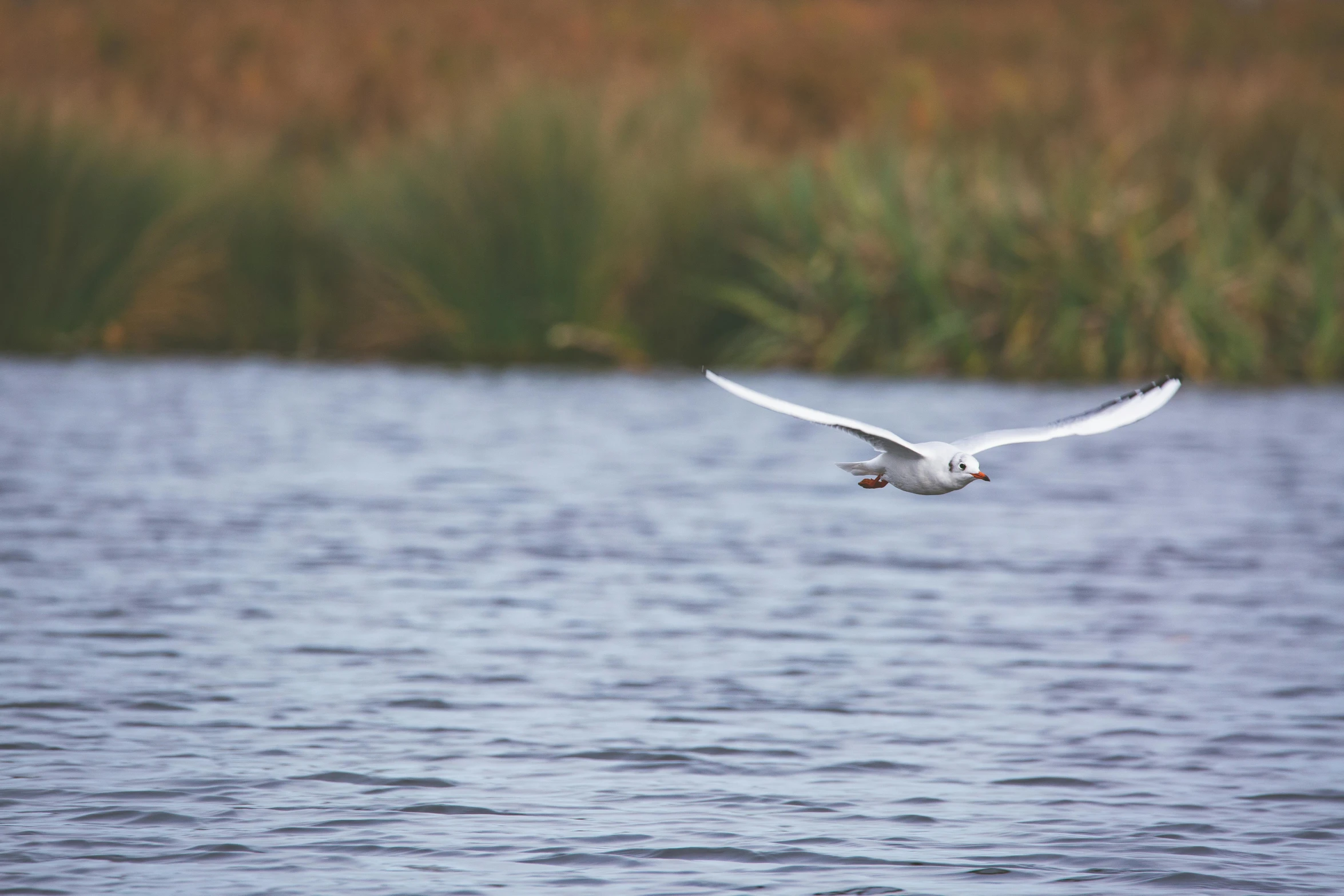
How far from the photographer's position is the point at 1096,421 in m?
7.07

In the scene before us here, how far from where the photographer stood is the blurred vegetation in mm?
20625

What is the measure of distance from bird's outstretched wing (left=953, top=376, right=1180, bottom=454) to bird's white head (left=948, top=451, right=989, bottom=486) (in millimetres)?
206

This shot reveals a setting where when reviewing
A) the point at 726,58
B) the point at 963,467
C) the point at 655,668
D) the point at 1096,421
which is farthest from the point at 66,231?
the point at 726,58

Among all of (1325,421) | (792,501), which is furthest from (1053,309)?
(792,501)

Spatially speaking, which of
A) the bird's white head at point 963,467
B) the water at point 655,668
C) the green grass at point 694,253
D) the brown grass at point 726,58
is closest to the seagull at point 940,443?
the bird's white head at point 963,467

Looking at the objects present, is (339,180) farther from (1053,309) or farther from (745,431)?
(1053,309)

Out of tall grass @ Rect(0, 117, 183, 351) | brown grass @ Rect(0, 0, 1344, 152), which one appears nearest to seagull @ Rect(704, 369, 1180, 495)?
tall grass @ Rect(0, 117, 183, 351)

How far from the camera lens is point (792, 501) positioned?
14.9 meters

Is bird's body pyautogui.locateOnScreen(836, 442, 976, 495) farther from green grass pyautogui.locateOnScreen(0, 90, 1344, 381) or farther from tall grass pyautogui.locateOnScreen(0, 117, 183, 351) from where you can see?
tall grass pyautogui.locateOnScreen(0, 117, 183, 351)

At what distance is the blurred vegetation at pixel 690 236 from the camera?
20625mm

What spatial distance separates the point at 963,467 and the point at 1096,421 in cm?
63

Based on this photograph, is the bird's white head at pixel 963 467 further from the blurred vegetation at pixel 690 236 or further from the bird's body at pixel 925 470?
the blurred vegetation at pixel 690 236

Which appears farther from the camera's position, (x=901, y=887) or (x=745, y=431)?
(x=745, y=431)

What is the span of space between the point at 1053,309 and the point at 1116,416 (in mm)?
13858
